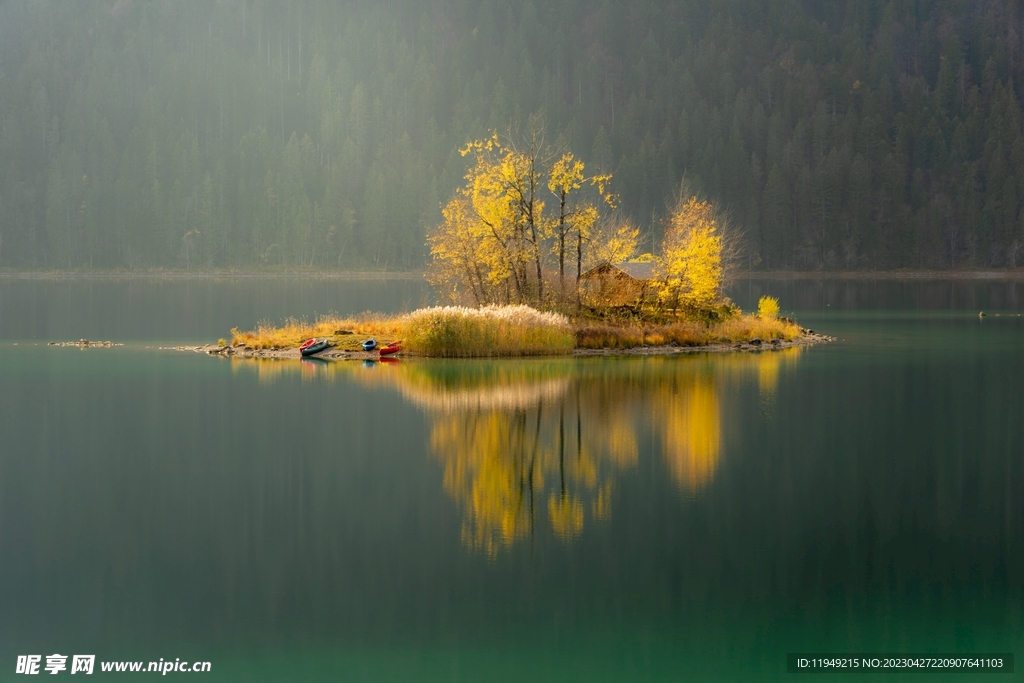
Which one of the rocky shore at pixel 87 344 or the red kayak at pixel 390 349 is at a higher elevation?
the rocky shore at pixel 87 344

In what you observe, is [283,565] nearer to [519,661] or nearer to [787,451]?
[519,661]

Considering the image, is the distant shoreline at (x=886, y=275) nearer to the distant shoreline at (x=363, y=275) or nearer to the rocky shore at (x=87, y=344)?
the distant shoreline at (x=363, y=275)

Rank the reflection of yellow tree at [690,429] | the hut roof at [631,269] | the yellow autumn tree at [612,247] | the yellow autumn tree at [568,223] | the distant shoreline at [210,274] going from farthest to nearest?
the distant shoreline at [210,274] → the hut roof at [631,269] → the yellow autumn tree at [612,247] → the yellow autumn tree at [568,223] → the reflection of yellow tree at [690,429]

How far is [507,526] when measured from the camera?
14680 mm

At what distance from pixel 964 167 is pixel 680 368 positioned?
507 ft

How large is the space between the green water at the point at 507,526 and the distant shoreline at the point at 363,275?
12074cm

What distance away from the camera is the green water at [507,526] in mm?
11086

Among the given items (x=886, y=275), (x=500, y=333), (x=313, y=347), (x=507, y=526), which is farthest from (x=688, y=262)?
(x=886, y=275)

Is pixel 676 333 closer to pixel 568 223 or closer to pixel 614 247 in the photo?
pixel 614 247

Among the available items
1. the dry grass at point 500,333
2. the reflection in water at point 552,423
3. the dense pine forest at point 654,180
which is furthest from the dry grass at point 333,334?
the dense pine forest at point 654,180

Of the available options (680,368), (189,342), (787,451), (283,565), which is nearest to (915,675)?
(283,565)

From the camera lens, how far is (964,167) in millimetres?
173375

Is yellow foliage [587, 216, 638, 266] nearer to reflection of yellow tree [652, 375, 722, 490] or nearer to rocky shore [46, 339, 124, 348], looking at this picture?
reflection of yellow tree [652, 375, 722, 490]

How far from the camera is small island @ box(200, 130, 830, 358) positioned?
133 ft
